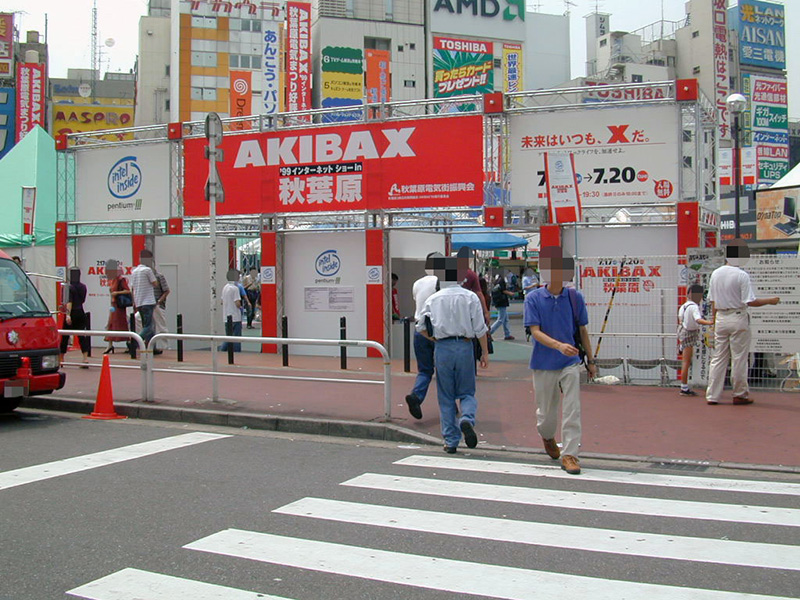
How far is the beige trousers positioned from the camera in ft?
34.3

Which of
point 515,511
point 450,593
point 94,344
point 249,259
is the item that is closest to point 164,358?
point 94,344

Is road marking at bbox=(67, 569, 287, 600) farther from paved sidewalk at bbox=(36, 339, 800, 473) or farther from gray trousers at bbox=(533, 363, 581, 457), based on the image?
paved sidewalk at bbox=(36, 339, 800, 473)

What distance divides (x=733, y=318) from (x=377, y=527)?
665cm

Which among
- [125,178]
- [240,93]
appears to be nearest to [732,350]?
[125,178]

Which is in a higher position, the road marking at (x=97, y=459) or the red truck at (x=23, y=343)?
the red truck at (x=23, y=343)

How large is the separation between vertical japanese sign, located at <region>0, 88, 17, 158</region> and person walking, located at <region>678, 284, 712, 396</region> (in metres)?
56.4

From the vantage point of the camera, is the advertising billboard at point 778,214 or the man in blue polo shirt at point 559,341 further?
the advertising billboard at point 778,214

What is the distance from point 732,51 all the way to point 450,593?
76.3 m

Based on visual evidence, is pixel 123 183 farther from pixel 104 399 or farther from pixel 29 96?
pixel 29 96

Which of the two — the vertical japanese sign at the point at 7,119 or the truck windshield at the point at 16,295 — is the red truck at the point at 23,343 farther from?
the vertical japanese sign at the point at 7,119

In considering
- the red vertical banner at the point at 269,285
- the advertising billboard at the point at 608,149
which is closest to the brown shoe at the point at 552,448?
the advertising billboard at the point at 608,149

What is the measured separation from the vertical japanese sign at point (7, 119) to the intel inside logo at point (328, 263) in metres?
48.2

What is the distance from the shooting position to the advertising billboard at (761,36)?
227 ft

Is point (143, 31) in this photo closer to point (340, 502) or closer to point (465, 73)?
point (465, 73)
